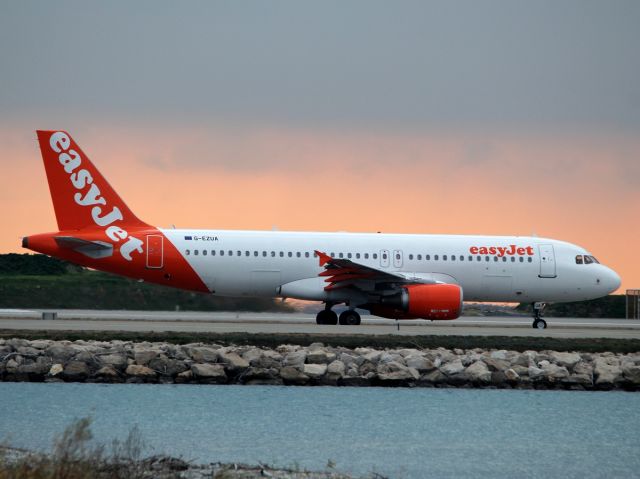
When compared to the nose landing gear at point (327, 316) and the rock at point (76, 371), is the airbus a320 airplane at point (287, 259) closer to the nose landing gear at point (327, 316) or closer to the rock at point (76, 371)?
the nose landing gear at point (327, 316)

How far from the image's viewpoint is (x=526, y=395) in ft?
78.2

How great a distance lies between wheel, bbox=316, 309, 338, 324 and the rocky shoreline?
977 centimetres

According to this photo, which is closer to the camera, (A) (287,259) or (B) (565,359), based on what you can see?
(B) (565,359)

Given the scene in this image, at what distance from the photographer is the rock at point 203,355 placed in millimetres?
23859

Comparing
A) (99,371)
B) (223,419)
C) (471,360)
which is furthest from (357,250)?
(223,419)

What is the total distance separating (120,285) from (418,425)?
28906 millimetres

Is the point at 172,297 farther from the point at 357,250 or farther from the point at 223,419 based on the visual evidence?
the point at 223,419

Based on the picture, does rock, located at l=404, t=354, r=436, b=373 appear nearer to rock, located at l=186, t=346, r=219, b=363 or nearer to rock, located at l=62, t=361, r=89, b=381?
rock, located at l=186, t=346, r=219, b=363

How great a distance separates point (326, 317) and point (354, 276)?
1885 millimetres

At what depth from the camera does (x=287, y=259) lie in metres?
35.3

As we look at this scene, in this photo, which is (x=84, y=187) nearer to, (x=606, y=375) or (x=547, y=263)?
(x=547, y=263)

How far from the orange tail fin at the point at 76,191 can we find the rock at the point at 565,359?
1514 cm

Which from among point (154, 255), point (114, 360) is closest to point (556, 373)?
point (114, 360)

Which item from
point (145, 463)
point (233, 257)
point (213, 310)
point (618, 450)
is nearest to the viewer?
point (145, 463)
